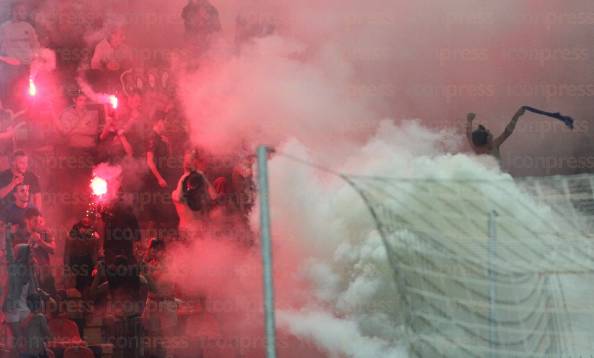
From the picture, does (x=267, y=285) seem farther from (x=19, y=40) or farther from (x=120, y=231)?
(x=19, y=40)

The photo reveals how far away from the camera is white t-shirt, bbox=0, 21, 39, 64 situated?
10562 millimetres

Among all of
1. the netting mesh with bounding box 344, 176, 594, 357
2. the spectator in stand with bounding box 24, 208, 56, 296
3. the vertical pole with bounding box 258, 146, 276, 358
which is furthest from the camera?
the spectator in stand with bounding box 24, 208, 56, 296

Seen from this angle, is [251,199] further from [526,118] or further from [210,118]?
[526,118]

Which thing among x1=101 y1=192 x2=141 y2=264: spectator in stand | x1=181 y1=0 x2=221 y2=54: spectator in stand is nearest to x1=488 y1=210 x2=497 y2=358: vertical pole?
x1=101 y1=192 x2=141 y2=264: spectator in stand

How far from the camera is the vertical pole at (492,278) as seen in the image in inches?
278

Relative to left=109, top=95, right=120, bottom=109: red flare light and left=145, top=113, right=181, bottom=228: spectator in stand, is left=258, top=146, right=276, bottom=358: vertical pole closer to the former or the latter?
left=145, top=113, right=181, bottom=228: spectator in stand

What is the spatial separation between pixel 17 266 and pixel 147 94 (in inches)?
91.1

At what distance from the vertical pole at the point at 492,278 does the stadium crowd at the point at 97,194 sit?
3244 mm

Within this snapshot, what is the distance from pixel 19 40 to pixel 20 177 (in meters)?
1.57

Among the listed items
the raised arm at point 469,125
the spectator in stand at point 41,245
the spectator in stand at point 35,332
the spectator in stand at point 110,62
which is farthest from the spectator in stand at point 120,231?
the raised arm at point 469,125

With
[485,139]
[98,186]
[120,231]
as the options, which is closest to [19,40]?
[98,186]

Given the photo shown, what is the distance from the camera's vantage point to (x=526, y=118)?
404 inches

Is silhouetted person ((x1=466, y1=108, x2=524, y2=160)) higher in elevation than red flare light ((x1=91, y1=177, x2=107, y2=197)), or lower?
higher

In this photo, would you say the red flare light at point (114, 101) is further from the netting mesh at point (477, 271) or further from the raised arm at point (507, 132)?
the netting mesh at point (477, 271)
